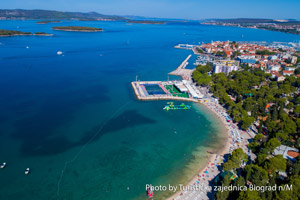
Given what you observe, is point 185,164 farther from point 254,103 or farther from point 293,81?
point 293,81

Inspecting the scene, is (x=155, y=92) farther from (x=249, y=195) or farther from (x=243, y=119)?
(x=249, y=195)

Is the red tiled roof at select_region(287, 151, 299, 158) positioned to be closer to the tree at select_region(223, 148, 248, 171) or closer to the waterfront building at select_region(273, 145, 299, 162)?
the waterfront building at select_region(273, 145, 299, 162)

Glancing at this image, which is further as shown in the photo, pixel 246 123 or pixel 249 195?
pixel 246 123

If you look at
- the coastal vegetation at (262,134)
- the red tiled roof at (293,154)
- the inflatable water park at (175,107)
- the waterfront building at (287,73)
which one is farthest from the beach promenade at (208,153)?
the waterfront building at (287,73)

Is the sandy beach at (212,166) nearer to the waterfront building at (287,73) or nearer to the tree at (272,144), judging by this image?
the tree at (272,144)

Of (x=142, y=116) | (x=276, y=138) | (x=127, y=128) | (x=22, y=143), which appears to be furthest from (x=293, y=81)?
(x=22, y=143)

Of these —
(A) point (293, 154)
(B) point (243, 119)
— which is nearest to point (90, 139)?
(B) point (243, 119)

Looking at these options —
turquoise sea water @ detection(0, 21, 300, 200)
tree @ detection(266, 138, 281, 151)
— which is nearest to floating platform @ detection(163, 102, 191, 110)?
turquoise sea water @ detection(0, 21, 300, 200)
